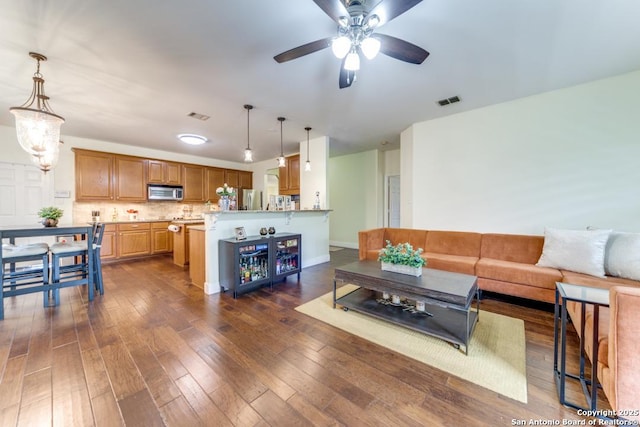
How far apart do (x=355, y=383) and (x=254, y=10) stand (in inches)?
111

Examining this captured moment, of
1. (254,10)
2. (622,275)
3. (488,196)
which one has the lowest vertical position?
(622,275)

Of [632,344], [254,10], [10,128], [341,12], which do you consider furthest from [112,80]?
[632,344]

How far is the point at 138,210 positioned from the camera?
19.4 feet

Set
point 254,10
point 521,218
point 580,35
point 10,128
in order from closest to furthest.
A: point 254,10, point 580,35, point 521,218, point 10,128

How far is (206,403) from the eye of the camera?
143 cm

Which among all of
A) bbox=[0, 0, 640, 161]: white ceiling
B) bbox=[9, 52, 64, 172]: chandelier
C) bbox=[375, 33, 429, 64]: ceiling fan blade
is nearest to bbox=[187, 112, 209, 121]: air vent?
bbox=[0, 0, 640, 161]: white ceiling

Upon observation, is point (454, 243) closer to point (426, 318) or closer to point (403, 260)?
point (403, 260)

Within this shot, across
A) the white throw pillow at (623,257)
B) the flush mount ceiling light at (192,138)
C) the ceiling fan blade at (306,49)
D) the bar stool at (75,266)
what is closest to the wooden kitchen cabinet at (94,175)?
the flush mount ceiling light at (192,138)

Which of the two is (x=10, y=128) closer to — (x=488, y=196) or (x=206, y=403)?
(x=206, y=403)

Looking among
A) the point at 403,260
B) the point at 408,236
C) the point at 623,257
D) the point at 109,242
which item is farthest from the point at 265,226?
the point at 623,257

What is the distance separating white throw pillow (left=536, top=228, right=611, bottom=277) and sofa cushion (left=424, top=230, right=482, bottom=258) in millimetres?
768

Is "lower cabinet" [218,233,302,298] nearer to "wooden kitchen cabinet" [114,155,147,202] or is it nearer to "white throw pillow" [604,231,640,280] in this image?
"white throw pillow" [604,231,640,280]

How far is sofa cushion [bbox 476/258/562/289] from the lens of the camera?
2518mm

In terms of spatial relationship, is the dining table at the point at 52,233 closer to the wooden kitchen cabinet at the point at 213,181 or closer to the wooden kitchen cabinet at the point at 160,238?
the wooden kitchen cabinet at the point at 160,238
